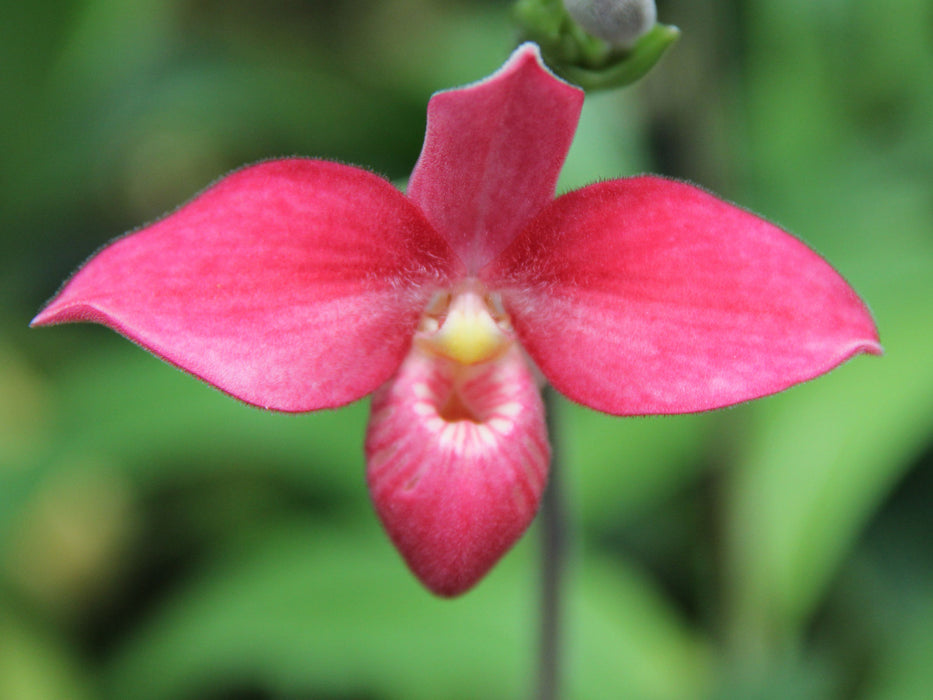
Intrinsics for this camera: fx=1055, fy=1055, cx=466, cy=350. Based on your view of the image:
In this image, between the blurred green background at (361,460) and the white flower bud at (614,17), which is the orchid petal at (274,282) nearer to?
the white flower bud at (614,17)

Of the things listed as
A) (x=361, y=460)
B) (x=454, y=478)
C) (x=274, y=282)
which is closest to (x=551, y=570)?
(x=454, y=478)

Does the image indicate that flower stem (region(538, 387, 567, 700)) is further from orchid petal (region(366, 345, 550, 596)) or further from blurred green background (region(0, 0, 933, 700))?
blurred green background (region(0, 0, 933, 700))

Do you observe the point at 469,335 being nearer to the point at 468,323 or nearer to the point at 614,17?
the point at 468,323

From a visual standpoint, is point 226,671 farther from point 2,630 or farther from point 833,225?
point 833,225

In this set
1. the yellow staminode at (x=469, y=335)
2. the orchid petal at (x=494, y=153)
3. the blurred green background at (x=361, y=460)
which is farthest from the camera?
the blurred green background at (x=361, y=460)

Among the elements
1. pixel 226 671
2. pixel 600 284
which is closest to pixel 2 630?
Answer: pixel 226 671

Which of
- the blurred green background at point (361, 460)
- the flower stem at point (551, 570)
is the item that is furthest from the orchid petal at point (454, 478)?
the blurred green background at point (361, 460)
